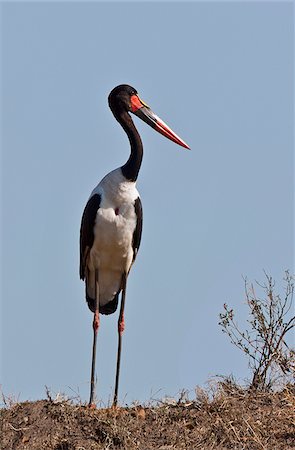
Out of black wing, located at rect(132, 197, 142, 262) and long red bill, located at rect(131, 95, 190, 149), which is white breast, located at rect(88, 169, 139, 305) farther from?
long red bill, located at rect(131, 95, 190, 149)

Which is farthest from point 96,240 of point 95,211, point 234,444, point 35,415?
point 234,444

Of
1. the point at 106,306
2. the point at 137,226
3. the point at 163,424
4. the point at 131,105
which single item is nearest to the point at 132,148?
the point at 131,105

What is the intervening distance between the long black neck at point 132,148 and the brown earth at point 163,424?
211 centimetres

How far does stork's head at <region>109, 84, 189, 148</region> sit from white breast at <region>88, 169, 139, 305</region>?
2.22ft

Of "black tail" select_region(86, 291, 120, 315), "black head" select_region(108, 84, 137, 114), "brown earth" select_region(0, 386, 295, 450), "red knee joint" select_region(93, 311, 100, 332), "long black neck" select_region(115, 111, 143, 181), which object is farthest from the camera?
"black tail" select_region(86, 291, 120, 315)

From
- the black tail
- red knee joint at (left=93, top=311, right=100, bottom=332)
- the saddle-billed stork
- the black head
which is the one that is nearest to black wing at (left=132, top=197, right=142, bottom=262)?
the saddle-billed stork

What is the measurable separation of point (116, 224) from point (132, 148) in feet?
2.59

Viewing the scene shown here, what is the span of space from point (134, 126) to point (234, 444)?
3.35 meters

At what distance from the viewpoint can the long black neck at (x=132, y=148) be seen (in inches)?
377

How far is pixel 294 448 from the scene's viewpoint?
309 inches

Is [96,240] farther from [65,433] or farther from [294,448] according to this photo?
[294,448]

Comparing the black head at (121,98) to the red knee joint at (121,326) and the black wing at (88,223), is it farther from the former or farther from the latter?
the red knee joint at (121,326)

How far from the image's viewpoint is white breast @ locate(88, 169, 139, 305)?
370 inches

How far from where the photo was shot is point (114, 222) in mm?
9406
